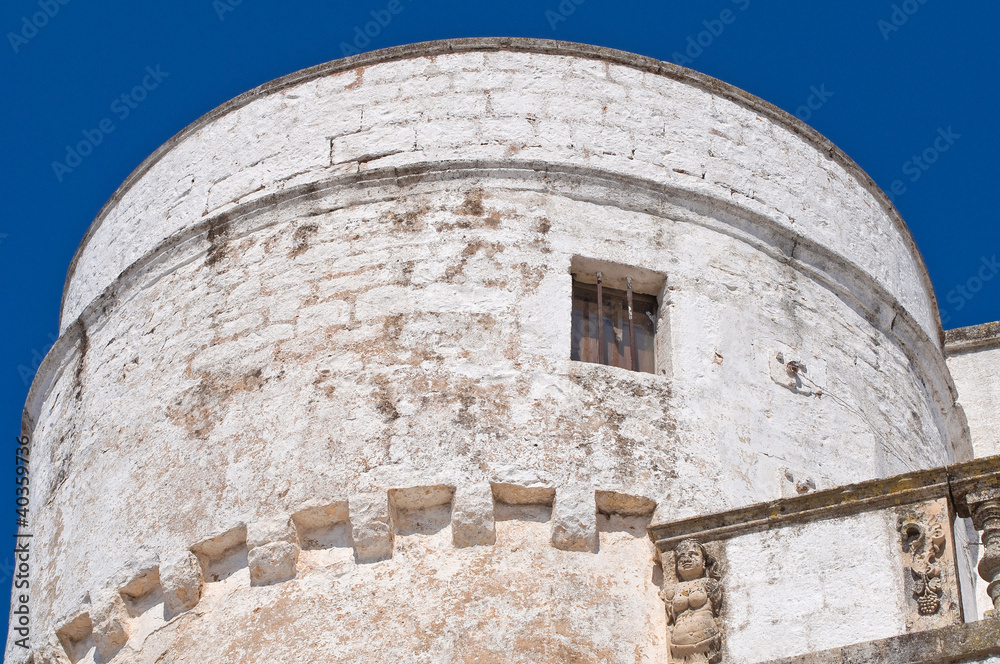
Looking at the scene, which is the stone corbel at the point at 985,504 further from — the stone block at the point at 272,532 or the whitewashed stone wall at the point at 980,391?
the whitewashed stone wall at the point at 980,391

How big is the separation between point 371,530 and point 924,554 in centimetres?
281

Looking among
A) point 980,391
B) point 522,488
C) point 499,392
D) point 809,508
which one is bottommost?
point 809,508

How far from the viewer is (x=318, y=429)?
9070 millimetres

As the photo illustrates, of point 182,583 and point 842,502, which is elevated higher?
point 842,502

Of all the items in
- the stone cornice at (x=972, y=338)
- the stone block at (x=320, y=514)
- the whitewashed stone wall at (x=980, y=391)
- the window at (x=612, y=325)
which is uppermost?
the stone cornice at (x=972, y=338)

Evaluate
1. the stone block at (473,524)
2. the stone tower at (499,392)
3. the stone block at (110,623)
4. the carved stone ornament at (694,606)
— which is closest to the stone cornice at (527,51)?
the stone tower at (499,392)

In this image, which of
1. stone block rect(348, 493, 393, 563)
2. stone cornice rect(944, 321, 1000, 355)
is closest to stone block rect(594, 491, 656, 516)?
stone block rect(348, 493, 393, 563)

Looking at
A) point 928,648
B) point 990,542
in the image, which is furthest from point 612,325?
point 928,648

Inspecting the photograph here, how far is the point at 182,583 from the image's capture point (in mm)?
8727

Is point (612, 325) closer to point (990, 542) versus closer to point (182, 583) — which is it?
point (182, 583)

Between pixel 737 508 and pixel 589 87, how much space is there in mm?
3718

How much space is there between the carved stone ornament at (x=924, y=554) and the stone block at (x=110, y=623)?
4.16m

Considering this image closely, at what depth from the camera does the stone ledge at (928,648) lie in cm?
697

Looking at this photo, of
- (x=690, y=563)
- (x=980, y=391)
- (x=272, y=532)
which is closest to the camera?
(x=690, y=563)
